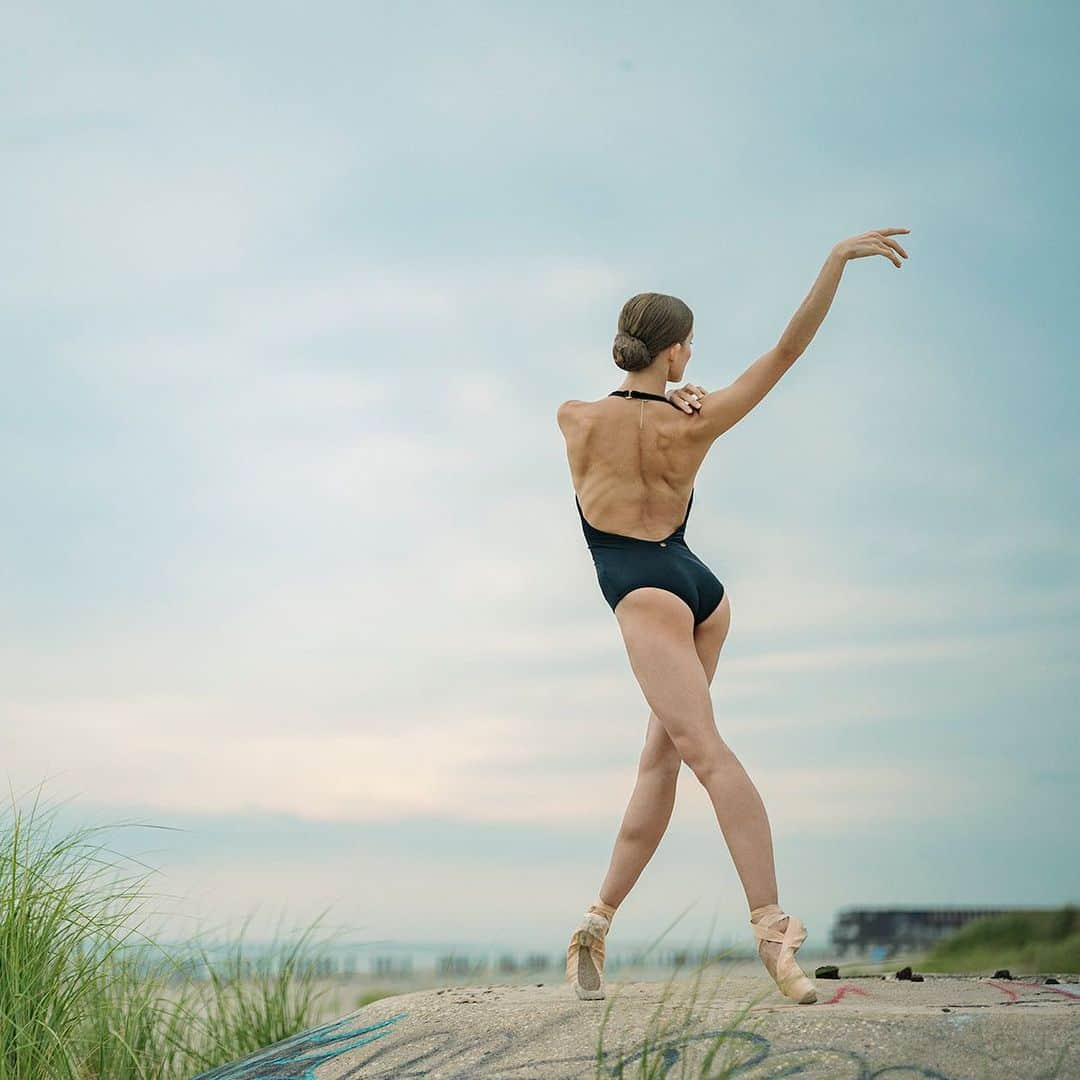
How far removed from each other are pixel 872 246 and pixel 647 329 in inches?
37.8

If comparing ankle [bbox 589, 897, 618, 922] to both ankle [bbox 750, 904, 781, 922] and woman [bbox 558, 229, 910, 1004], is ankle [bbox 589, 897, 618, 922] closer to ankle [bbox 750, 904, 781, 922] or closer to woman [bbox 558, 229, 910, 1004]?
woman [bbox 558, 229, 910, 1004]

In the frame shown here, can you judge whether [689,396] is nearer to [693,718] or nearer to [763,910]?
[693,718]

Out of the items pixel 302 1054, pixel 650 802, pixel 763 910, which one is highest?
pixel 650 802

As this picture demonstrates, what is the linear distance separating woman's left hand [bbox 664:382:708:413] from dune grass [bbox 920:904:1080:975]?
32.7 feet

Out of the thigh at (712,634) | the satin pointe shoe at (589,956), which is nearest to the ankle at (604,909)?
the satin pointe shoe at (589,956)

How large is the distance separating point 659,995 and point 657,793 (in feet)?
2.75

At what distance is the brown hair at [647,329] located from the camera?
215 inches

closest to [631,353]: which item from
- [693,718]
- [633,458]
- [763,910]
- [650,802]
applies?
[633,458]

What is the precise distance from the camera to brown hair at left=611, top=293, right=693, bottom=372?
5.46 meters

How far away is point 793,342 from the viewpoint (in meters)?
5.32

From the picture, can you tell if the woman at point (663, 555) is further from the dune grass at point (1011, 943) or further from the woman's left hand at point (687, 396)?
the dune grass at point (1011, 943)

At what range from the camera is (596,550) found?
5496mm

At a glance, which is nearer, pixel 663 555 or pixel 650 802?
pixel 663 555

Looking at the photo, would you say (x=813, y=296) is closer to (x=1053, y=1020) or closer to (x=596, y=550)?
(x=596, y=550)
